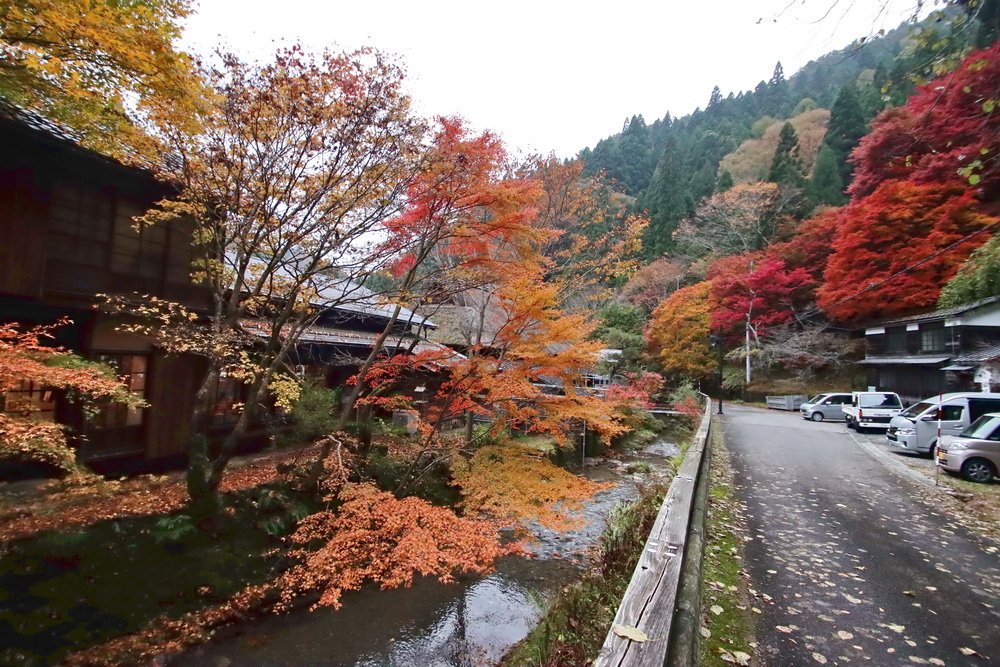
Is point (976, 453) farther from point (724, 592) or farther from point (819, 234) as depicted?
point (819, 234)

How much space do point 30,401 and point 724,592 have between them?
12256 mm

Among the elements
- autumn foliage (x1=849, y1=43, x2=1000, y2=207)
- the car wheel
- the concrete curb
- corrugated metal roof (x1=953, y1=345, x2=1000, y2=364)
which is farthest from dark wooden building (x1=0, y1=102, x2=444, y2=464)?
autumn foliage (x1=849, y1=43, x2=1000, y2=207)

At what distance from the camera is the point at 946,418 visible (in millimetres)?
13039

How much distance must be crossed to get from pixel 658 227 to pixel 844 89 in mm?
18761

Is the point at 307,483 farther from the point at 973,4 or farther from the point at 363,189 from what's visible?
the point at 973,4

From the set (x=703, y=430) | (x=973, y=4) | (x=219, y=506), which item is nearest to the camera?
(x=973, y=4)

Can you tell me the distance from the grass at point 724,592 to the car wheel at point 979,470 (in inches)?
261

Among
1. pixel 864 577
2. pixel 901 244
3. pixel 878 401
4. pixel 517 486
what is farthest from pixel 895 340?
pixel 864 577

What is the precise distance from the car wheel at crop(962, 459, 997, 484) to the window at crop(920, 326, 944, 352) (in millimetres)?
17309

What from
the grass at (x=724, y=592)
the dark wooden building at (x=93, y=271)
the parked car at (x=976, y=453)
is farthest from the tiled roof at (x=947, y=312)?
the dark wooden building at (x=93, y=271)

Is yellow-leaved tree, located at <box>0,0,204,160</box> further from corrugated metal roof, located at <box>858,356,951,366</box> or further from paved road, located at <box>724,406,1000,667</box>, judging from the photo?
corrugated metal roof, located at <box>858,356,951,366</box>

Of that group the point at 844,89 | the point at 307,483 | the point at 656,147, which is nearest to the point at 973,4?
the point at 307,483

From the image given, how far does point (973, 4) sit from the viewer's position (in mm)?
3598

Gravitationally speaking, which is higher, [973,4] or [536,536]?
[973,4]
